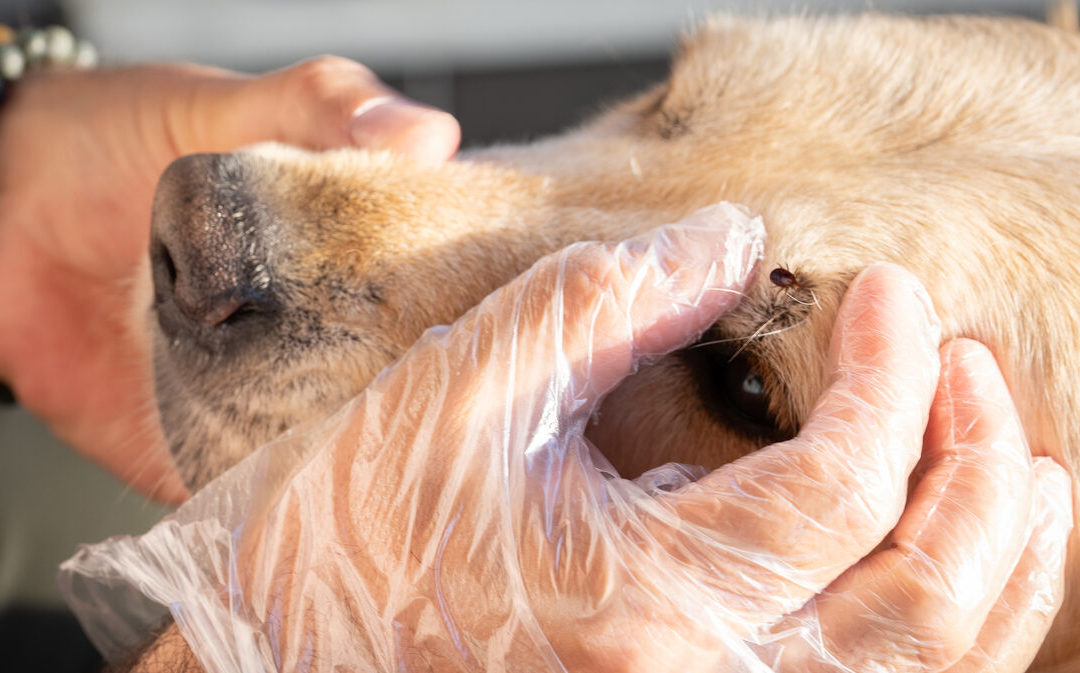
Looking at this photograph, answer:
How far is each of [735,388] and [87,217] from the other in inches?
76.7

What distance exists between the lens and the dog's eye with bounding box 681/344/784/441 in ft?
4.16

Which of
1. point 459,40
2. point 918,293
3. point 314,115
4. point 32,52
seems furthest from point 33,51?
point 918,293

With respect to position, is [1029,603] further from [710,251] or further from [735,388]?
[710,251]

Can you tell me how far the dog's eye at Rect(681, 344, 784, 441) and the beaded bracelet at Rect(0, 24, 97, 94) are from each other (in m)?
2.29

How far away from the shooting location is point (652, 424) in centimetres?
→ 133

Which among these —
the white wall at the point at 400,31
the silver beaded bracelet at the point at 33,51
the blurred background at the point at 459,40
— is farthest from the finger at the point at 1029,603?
the white wall at the point at 400,31

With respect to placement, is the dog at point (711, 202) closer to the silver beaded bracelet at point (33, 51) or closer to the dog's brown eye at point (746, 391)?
the dog's brown eye at point (746, 391)

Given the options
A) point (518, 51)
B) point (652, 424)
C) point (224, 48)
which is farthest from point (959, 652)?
point (224, 48)

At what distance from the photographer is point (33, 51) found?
2586 millimetres

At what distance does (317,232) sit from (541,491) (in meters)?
0.58

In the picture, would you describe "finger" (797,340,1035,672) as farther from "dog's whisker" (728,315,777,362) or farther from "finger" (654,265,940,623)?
"dog's whisker" (728,315,777,362)

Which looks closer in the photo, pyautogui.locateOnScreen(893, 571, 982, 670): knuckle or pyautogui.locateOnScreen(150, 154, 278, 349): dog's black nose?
pyautogui.locateOnScreen(893, 571, 982, 670): knuckle

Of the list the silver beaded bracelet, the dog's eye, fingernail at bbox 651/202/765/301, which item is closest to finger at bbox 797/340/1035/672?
the dog's eye

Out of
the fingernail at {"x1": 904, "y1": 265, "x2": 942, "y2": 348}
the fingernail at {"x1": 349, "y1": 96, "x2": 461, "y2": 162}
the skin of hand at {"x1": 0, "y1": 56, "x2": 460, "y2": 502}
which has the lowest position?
the skin of hand at {"x1": 0, "y1": 56, "x2": 460, "y2": 502}
